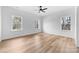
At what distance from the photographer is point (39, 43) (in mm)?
2709

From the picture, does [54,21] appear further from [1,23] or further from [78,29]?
[1,23]

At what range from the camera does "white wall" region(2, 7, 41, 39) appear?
7.48 feet

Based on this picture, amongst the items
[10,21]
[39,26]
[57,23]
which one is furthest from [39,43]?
[10,21]

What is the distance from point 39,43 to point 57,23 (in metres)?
0.93

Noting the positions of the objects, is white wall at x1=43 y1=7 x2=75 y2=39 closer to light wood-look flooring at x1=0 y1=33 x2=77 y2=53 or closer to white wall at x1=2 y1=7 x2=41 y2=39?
light wood-look flooring at x1=0 y1=33 x2=77 y2=53

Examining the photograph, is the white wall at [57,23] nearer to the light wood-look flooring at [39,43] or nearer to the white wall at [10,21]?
the light wood-look flooring at [39,43]

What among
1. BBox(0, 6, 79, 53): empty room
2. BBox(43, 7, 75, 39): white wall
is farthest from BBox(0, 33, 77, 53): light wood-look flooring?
BBox(43, 7, 75, 39): white wall

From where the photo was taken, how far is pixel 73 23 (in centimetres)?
230

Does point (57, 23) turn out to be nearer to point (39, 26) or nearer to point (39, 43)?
point (39, 26)

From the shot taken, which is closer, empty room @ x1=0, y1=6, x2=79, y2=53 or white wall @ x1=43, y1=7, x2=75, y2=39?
empty room @ x1=0, y1=6, x2=79, y2=53

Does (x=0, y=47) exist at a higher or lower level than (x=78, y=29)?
lower
